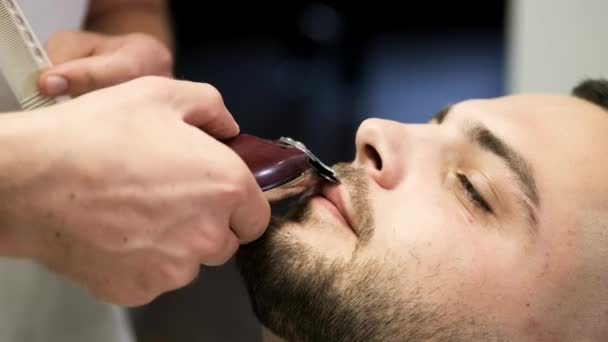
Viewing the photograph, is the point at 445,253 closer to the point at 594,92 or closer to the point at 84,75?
the point at 594,92

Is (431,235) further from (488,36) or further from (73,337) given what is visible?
(488,36)

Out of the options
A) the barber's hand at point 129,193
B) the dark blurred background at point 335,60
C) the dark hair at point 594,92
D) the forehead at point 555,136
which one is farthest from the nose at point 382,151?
the dark blurred background at point 335,60

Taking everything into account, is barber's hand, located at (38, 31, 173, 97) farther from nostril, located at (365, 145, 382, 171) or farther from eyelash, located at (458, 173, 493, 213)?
eyelash, located at (458, 173, 493, 213)

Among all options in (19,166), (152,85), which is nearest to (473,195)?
(152,85)

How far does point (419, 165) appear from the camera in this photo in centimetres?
79

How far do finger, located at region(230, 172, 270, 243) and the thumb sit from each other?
0.33m

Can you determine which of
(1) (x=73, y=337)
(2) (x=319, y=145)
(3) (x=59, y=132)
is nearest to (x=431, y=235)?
(3) (x=59, y=132)

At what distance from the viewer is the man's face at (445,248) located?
0.71 metres

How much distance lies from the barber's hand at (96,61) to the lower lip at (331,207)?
1.06ft

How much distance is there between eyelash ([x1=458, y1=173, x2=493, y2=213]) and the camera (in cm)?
76

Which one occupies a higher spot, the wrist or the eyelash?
the wrist

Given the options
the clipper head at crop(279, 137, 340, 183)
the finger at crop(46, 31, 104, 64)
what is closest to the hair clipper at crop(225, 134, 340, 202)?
the clipper head at crop(279, 137, 340, 183)

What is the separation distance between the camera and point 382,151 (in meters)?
→ 0.78

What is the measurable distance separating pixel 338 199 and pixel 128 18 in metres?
0.53
